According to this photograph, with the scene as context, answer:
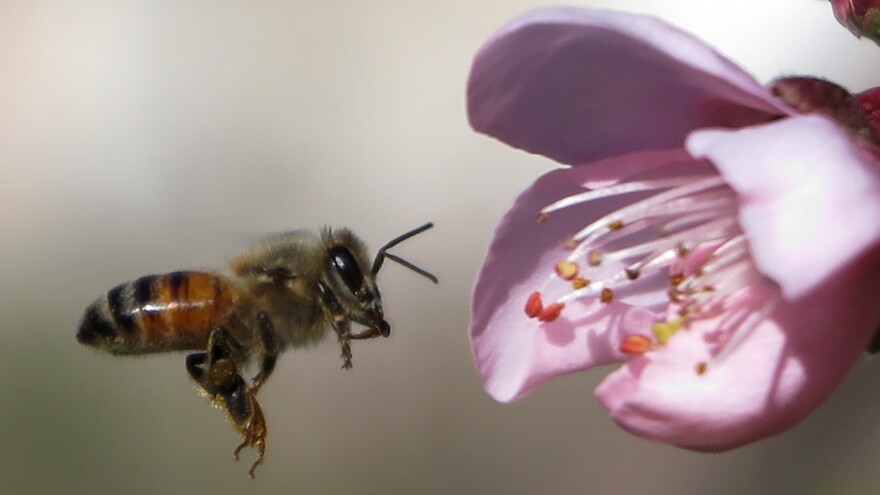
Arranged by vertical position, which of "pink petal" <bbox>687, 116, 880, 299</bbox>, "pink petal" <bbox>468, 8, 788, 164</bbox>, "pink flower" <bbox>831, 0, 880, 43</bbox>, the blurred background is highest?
"pink flower" <bbox>831, 0, 880, 43</bbox>

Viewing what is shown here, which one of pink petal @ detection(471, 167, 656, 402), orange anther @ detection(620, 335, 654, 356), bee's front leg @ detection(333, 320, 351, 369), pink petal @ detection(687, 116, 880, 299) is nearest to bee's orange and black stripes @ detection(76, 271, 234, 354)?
bee's front leg @ detection(333, 320, 351, 369)

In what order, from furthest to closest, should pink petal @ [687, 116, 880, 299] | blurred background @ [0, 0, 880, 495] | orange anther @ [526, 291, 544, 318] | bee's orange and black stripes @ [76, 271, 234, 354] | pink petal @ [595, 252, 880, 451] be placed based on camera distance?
blurred background @ [0, 0, 880, 495] < bee's orange and black stripes @ [76, 271, 234, 354] < orange anther @ [526, 291, 544, 318] < pink petal @ [595, 252, 880, 451] < pink petal @ [687, 116, 880, 299]

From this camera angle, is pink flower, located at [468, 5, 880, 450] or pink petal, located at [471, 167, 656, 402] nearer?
pink flower, located at [468, 5, 880, 450]

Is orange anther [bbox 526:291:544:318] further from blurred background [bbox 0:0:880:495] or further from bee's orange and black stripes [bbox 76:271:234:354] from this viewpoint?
blurred background [bbox 0:0:880:495]

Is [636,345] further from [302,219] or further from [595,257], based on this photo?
[302,219]

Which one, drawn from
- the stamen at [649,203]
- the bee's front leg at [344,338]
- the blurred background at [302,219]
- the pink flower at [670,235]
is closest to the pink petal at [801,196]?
the pink flower at [670,235]

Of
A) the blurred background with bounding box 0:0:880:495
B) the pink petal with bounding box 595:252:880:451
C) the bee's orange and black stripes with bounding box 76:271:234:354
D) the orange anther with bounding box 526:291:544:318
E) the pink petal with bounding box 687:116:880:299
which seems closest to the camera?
the pink petal with bounding box 687:116:880:299

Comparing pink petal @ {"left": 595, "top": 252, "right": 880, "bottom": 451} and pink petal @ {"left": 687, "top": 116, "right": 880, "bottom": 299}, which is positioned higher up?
pink petal @ {"left": 687, "top": 116, "right": 880, "bottom": 299}

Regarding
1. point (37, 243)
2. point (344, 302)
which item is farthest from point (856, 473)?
point (37, 243)
